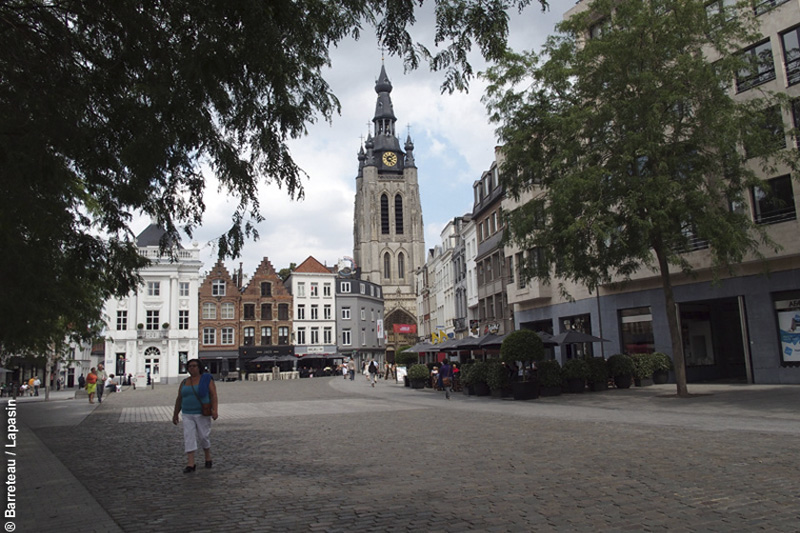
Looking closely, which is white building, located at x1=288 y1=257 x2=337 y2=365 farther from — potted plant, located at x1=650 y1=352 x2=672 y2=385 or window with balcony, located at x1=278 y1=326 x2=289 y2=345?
potted plant, located at x1=650 y1=352 x2=672 y2=385

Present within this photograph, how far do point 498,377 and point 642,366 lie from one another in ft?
21.8

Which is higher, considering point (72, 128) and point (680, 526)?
point (72, 128)

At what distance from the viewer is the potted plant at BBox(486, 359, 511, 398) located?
23188 millimetres

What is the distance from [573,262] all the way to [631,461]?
11527mm

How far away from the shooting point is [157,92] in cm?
639

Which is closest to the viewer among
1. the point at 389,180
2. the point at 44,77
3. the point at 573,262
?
the point at 44,77

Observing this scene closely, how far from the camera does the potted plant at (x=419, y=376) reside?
3292 cm

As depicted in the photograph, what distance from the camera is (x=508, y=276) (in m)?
41.6

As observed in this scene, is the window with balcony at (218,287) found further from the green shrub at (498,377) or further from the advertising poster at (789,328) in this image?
the advertising poster at (789,328)

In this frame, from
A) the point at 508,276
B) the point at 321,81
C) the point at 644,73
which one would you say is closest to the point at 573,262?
the point at 644,73

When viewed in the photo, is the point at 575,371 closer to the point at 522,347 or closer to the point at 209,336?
the point at 522,347

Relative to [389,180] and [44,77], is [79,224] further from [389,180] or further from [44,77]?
[389,180]

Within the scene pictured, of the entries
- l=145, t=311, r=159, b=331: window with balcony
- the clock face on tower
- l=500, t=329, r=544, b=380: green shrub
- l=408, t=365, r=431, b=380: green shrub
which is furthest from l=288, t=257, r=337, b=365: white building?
l=500, t=329, r=544, b=380: green shrub

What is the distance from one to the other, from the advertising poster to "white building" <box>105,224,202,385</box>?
53666 millimetres
